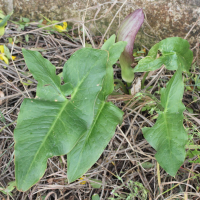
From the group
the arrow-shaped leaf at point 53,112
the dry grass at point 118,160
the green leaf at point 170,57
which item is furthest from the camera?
the dry grass at point 118,160

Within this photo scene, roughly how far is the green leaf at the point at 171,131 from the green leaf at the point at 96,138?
0.17m

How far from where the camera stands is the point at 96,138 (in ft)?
2.95

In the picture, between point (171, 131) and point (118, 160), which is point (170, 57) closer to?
point (171, 131)

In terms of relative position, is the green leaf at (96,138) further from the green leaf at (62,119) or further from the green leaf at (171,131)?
the green leaf at (171,131)

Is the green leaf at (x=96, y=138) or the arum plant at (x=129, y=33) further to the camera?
the arum plant at (x=129, y=33)

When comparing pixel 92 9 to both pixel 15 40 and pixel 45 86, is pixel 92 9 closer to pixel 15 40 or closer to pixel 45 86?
pixel 15 40

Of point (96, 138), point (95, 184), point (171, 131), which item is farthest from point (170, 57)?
point (95, 184)

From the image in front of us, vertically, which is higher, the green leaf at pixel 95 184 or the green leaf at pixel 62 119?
the green leaf at pixel 62 119

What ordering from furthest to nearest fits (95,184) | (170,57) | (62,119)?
(95,184) → (170,57) → (62,119)

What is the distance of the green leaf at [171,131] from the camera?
0.85 meters

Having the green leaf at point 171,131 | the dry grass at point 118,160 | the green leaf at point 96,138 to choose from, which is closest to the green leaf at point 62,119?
the green leaf at point 96,138

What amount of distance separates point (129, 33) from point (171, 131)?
55 centimetres

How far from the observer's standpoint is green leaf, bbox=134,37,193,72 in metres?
1.02

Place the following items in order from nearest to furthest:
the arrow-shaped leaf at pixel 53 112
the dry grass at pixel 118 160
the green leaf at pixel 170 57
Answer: the arrow-shaped leaf at pixel 53 112
the green leaf at pixel 170 57
the dry grass at pixel 118 160
